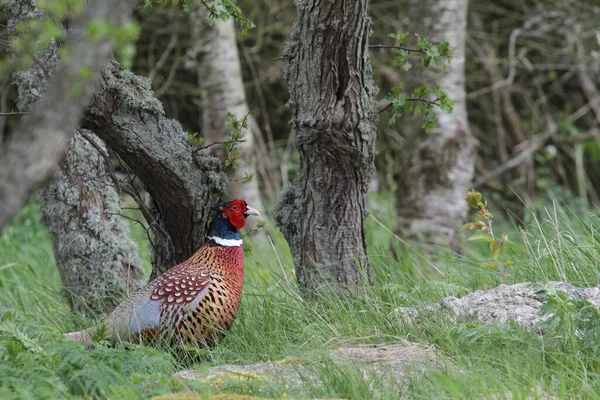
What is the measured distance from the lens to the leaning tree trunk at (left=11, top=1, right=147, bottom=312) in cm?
442

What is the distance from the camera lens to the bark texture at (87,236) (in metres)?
4.43

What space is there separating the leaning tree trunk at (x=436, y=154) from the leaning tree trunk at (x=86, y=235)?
2568mm

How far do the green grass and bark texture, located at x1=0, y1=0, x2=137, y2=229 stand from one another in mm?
924

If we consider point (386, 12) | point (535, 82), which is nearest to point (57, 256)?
point (386, 12)

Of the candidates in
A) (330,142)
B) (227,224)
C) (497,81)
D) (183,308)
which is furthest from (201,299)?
(497,81)

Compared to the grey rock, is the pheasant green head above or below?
above

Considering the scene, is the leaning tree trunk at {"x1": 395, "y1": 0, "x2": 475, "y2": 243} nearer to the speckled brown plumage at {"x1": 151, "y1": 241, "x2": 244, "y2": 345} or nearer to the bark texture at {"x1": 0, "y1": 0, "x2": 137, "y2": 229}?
the speckled brown plumage at {"x1": 151, "y1": 241, "x2": 244, "y2": 345}

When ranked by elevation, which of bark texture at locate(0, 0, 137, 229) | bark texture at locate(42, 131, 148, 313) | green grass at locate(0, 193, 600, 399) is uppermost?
bark texture at locate(0, 0, 137, 229)

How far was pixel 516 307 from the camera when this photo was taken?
3516 millimetres

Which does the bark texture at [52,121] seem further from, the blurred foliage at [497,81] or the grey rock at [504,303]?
the blurred foliage at [497,81]

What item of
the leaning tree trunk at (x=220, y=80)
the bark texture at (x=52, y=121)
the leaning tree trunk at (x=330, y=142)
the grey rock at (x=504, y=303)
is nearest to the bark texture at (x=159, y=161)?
the leaning tree trunk at (x=330, y=142)

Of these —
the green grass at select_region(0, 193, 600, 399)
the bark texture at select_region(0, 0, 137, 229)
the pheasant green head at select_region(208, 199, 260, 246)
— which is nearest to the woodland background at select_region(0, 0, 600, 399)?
the green grass at select_region(0, 193, 600, 399)

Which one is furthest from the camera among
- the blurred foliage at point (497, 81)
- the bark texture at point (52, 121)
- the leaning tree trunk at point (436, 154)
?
the blurred foliage at point (497, 81)

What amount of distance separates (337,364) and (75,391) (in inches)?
35.2
